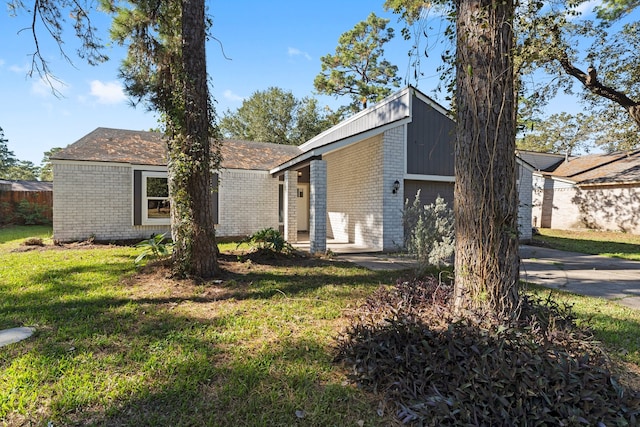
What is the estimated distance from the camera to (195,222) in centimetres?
551

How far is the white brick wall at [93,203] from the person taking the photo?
9.59 m

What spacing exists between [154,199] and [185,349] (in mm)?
8812

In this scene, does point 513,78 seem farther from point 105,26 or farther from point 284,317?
point 105,26

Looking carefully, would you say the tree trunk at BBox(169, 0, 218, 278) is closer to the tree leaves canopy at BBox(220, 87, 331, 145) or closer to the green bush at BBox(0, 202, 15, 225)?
the green bush at BBox(0, 202, 15, 225)

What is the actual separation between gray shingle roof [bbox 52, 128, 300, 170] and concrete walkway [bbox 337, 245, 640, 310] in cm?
583

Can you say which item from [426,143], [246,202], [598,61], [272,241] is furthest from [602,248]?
[246,202]

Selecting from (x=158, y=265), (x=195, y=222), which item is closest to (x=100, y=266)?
(x=158, y=265)

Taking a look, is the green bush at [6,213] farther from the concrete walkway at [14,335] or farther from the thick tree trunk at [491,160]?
the thick tree trunk at [491,160]

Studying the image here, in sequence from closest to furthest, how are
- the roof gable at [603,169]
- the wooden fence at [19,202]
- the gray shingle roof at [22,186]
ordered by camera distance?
the wooden fence at [19,202]
the roof gable at [603,169]
the gray shingle roof at [22,186]

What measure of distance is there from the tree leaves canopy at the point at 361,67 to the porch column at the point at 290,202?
15443 millimetres

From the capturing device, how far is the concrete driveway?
17.9 ft

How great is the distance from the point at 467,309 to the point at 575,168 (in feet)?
74.9

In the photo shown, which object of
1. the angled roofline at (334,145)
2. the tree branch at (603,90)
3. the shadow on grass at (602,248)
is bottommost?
the shadow on grass at (602,248)

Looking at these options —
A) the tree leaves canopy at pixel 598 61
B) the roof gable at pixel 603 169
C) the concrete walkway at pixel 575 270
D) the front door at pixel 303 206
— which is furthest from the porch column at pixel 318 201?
the roof gable at pixel 603 169
